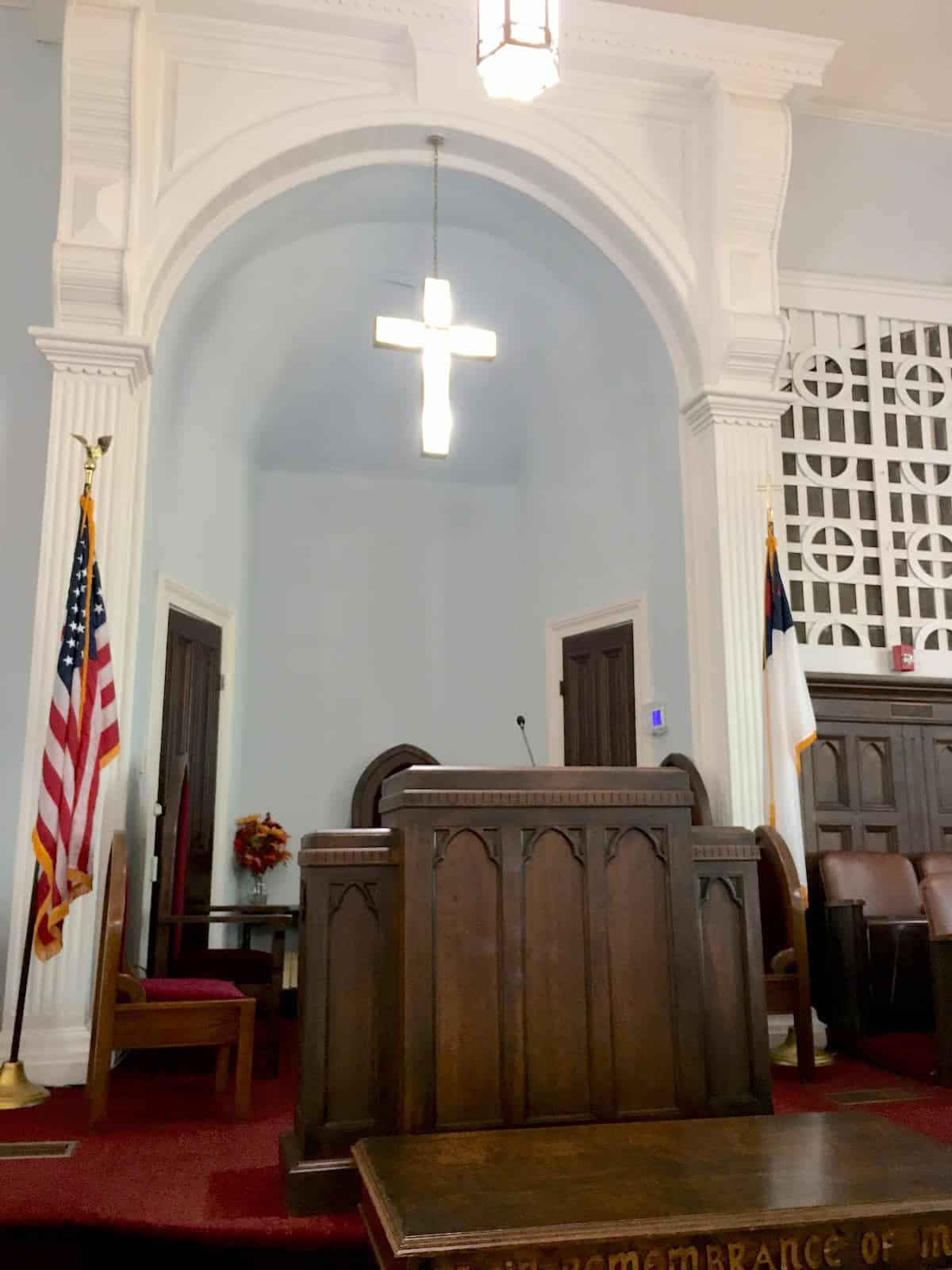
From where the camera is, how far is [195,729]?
6086mm

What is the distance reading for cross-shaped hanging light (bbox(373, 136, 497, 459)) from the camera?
208 inches

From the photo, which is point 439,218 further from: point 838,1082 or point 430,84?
point 838,1082

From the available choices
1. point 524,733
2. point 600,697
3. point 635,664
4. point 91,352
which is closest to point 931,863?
point 635,664

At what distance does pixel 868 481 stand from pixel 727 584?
5.46 ft

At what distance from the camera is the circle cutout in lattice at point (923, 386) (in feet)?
21.4

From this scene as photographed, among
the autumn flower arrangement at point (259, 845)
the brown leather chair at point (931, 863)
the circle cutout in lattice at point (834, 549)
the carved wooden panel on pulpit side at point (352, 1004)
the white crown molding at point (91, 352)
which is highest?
the white crown molding at point (91, 352)

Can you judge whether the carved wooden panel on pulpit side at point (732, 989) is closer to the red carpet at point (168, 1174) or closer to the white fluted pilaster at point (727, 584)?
the red carpet at point (168, 1174)

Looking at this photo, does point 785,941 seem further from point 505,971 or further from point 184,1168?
point 184,1168

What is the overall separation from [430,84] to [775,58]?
178cm

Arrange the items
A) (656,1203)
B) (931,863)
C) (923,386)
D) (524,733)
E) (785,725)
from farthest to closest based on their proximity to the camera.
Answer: (524,733)
(923,386)
(931,863)
(785,725)
(656,1203)

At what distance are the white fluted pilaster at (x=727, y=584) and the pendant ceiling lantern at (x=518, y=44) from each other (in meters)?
2.57

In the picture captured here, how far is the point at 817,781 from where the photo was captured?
19.4 ft

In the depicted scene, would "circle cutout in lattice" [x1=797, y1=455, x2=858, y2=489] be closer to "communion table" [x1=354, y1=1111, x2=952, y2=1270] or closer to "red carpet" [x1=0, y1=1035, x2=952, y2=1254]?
"red carpet" [x1=0, y1=1035, x2=952, y2=1254]

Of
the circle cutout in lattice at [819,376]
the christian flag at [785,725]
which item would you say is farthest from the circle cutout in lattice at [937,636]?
the christian flag at [785,725]
